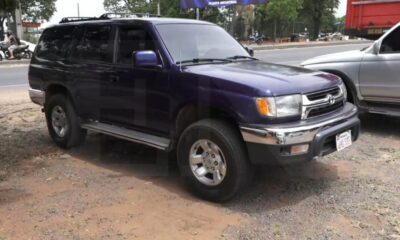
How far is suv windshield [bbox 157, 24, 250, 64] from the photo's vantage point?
5324mm

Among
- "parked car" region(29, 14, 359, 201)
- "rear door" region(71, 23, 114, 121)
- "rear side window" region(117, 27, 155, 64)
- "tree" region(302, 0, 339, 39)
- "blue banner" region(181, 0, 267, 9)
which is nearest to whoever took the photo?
"parked car" region(29, 14, 359, 201)

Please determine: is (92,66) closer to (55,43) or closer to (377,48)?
(55,43)

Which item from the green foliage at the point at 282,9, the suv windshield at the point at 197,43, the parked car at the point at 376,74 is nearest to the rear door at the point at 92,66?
the suv windshield at the point at 197,43

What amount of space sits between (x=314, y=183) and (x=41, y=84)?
4.19 m

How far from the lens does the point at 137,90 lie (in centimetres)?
545

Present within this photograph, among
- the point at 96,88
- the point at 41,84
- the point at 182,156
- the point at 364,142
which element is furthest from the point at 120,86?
the point at 364,142

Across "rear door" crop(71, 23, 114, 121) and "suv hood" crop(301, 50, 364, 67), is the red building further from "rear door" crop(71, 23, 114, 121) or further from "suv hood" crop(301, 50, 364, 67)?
"rear door" crop(71, 23, 114, 121)

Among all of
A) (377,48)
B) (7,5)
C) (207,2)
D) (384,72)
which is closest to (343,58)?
(377,48)

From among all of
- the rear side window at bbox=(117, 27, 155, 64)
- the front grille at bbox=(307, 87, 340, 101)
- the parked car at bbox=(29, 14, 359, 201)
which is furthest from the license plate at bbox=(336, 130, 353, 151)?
the rear side window at bbox=(117, 27, 155, 64)

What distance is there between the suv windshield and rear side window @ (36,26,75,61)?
178 centimetres

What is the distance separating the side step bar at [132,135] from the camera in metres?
5.23

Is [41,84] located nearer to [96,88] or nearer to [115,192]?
[96,88]

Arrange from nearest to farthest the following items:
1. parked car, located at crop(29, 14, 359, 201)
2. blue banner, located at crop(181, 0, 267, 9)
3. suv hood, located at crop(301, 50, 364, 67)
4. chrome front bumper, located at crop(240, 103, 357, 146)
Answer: chrome front bumper, located at crop(240, 103, 357, 146), parked car, located at crop(29, 14, 359, 201), suv hood, located at crop(301, 50, 364, 67), blue banner, located at crop(181, 0, 267, 9)

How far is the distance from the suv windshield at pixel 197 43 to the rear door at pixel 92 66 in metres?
0.86
